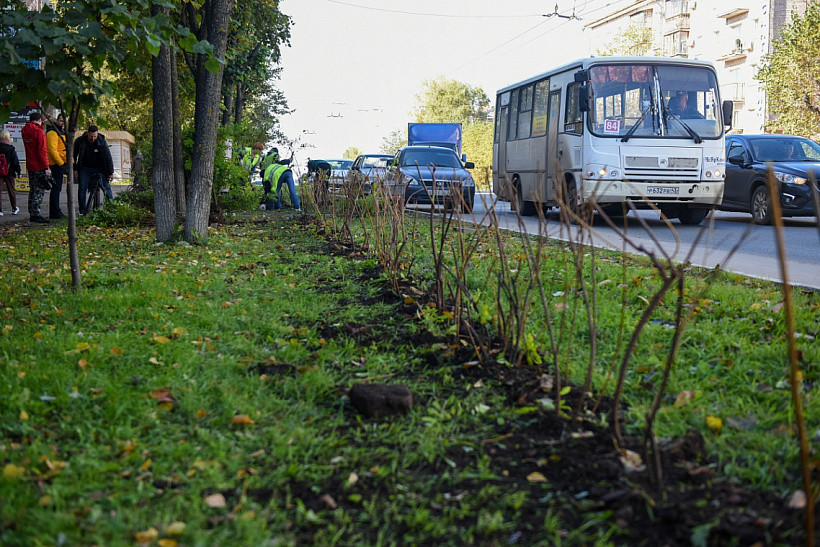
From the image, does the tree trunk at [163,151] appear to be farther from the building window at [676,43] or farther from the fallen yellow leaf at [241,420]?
the building window at [676,43]

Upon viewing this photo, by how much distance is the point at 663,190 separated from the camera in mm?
13203

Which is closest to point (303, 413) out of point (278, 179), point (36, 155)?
point (36, 155)

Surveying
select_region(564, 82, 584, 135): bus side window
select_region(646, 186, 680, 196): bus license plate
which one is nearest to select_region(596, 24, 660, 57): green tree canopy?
select_region(564, 82, 584, 135): bus side window

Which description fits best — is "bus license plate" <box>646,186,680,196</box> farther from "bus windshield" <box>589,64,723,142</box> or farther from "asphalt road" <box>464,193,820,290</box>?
"bus windshield" <box>589,64,723,142</box>

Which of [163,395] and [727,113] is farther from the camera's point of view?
[727,113]

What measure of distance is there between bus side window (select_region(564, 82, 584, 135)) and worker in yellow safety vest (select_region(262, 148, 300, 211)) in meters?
7.66

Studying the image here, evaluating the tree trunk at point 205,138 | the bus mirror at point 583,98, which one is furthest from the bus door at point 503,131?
the tree trunk at point 205,138

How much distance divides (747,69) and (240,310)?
48.9m

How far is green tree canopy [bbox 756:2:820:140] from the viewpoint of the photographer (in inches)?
1022

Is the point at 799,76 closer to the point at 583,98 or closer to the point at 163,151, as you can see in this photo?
the point at 583,98

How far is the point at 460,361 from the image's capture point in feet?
14.2

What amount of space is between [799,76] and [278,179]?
19.0 meters

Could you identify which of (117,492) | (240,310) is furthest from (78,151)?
(117,492)

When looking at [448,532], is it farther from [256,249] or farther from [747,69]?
[747,69]
